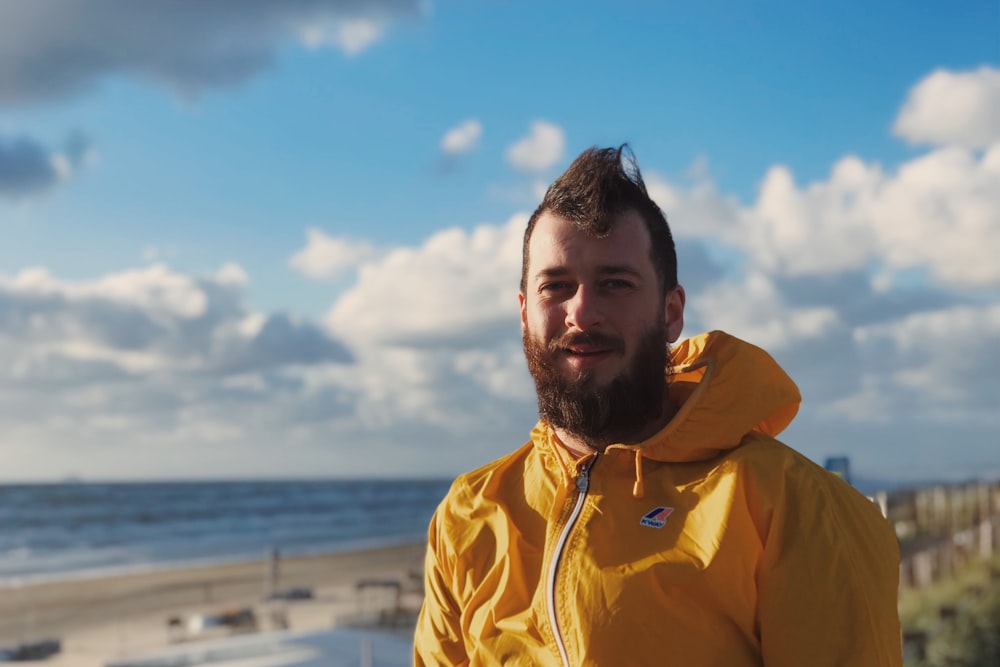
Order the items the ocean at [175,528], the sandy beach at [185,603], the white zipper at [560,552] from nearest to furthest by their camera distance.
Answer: the white zipper at [560,552], the sandy beach at [185,603], the ocean at [175,528]

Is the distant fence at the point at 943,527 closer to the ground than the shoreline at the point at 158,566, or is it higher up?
higher up

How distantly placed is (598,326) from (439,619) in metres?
0.77

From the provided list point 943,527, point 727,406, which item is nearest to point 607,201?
point 727,406

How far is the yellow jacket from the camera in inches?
65.6

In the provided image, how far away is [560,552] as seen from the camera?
6.19 feet

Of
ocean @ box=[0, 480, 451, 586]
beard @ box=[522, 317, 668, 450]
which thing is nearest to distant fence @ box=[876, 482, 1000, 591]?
beard @ box=[522, 317, 668, 450]

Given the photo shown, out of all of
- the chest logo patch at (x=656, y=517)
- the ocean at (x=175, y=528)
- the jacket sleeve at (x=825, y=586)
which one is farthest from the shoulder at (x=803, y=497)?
the ocean at (x=175, y=528)

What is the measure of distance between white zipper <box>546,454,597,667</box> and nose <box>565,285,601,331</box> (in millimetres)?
269

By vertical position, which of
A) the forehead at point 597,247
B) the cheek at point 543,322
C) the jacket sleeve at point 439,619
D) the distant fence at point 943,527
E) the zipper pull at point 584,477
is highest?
the forehead at point 597,247

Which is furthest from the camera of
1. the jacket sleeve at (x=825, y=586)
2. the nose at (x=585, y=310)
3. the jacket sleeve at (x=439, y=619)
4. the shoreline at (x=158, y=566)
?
the shoreline at (x=158, y=566)

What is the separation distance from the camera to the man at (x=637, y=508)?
1.69 metres

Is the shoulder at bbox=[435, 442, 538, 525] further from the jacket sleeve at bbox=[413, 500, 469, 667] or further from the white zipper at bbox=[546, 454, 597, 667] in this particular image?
the white zipper at bbox=[546, 454, 597, 667]

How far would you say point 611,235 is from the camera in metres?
1.96

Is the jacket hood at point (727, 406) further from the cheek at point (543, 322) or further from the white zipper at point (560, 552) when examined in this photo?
the cheek at point (543, 322)
